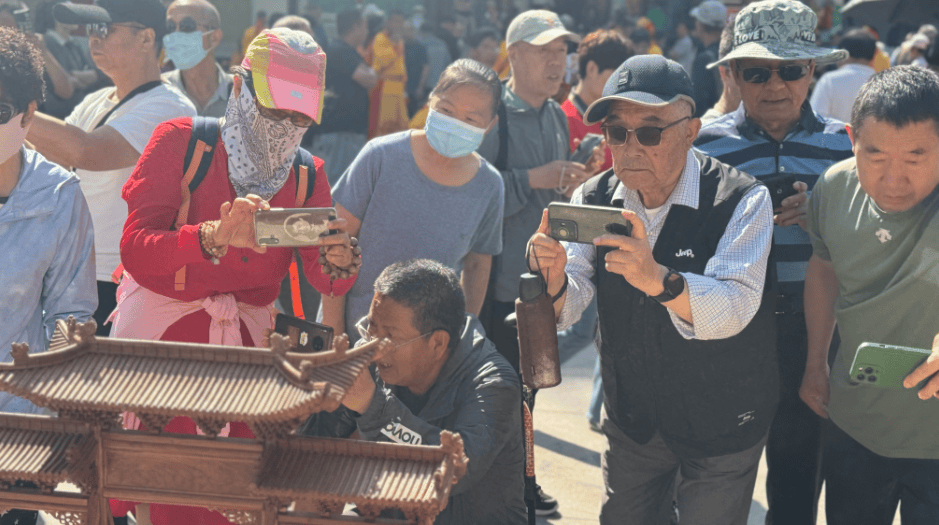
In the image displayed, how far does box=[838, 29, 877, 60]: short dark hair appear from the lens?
7.57 metres

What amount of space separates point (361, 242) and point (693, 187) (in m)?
1.45

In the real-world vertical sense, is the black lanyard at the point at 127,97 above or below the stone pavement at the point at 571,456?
above

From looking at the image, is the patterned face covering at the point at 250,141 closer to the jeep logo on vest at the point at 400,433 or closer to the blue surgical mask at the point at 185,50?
the jeep logo on vest at the point at 400,433

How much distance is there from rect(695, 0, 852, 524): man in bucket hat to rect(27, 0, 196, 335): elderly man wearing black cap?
7.26 ft

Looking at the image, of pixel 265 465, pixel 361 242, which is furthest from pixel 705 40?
pixel 265 465

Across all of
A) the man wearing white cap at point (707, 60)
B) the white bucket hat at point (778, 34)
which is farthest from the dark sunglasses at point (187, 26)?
the man wearing white cap at point (707, 60)

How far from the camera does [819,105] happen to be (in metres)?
7.26

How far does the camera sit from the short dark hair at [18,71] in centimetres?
275

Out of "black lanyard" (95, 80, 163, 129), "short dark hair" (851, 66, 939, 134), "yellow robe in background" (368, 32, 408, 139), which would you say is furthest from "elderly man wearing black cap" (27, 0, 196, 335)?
"yellow robe in background" (368, 32, 408, 139)

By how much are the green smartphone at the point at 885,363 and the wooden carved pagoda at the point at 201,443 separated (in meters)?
1.09

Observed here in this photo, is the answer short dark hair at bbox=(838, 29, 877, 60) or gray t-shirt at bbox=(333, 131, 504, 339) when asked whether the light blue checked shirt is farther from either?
short dark hair at bbox=(838, 29, 877, 60)

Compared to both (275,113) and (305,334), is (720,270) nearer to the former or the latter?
(305,334)

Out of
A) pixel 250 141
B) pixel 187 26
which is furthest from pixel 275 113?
pixel 187 26

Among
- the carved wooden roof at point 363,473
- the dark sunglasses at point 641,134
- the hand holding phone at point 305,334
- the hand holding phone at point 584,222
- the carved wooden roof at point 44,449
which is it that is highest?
the dark sunglasses at point 641,134
